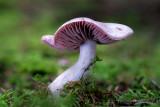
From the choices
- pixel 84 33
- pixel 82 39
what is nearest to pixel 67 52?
pixel 82 39

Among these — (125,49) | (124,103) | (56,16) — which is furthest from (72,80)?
(56,16)

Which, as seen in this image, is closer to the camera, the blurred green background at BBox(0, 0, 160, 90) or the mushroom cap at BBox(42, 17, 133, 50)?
the mushroom cap at BBox(42, 17, 133, 50)

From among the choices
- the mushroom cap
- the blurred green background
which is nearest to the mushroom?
the mushroom cap

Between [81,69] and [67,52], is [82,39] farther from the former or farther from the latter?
[67,52]

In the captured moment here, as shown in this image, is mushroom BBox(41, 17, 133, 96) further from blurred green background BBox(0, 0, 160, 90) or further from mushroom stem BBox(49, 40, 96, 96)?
blurred green background BBox(0, 0, 160, 90)

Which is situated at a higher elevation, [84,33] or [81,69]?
[84,33]

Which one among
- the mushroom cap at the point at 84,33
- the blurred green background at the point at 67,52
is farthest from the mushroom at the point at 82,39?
the blurred green background at the point at 67,52

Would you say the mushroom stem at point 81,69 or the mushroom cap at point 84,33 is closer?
the mushroom cap at point 84,33

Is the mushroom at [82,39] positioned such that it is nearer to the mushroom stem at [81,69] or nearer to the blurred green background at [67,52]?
the mushroom stem at [81,69]
